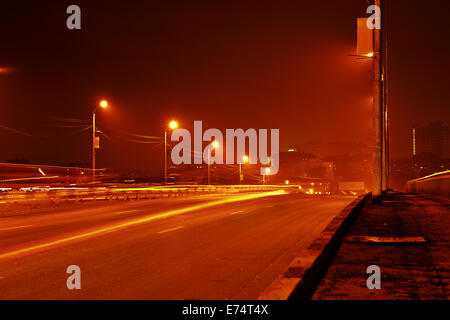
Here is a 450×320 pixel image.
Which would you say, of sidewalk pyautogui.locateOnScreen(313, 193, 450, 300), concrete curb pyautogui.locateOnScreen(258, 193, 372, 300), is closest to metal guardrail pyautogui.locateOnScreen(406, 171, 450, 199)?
sidewalk pyautogui.locateOnScreen(313, 193, 450, 300)

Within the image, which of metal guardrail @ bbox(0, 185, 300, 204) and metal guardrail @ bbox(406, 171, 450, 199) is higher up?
metal guardrail @ bbox(406, 171, 450, 199)

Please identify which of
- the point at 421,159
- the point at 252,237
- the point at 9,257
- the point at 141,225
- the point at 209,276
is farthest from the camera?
the point at 421,159

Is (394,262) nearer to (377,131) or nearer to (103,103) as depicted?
(377,131)

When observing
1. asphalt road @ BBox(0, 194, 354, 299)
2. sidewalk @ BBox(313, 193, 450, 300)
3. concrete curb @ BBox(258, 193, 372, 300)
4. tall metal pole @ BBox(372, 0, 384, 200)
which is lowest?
asphalt road @ BBox(0, 194, 354, 299)

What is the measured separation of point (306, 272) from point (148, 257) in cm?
521

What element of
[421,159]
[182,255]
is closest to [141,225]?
[182,255]

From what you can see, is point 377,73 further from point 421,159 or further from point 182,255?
point 421,159

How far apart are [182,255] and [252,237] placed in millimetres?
3949

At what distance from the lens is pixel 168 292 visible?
763 centimetres

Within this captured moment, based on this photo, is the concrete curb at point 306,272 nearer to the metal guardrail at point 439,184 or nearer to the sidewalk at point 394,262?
the sidewalk at point 394,262

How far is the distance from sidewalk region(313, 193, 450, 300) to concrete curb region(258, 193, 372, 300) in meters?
0.14

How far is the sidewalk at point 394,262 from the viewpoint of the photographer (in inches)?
265

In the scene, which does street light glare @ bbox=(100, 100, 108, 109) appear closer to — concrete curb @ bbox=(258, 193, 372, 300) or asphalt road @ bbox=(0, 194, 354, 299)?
asphalt road @ bbox=(0, 194, 354, 299)

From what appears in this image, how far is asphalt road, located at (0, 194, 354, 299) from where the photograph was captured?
7.83 m
